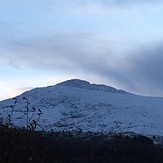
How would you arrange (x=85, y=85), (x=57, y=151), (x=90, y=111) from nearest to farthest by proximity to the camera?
(x=57, y=151), (x=90, y=111), (x=85, y=85)

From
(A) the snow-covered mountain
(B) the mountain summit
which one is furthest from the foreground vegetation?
(B) the mountain summit

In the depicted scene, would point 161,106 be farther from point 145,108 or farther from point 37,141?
point 37,141

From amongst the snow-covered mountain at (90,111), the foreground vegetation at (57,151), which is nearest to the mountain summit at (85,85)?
the snow-covered mountain at (90,111)

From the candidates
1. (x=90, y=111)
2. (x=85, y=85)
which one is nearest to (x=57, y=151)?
(x=90, y=111)

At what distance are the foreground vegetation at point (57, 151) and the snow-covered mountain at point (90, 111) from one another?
77.0 ft

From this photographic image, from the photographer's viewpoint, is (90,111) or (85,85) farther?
(85,85)

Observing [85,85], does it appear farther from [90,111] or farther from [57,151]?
[57,151]

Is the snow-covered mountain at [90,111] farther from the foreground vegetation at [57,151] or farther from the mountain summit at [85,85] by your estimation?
the foreground vegetation at [57,151]

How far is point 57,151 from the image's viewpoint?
508 inches

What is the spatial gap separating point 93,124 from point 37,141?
36.0 m

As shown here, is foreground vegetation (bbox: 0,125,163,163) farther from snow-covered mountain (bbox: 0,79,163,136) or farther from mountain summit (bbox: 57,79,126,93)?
mountain summit (bbox: 57,79,126,93)

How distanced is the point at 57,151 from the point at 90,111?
37.9 m

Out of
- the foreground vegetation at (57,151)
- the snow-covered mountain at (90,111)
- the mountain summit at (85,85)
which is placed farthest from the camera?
the mountain summit at (85,85)

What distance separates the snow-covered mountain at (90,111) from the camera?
144 ft
